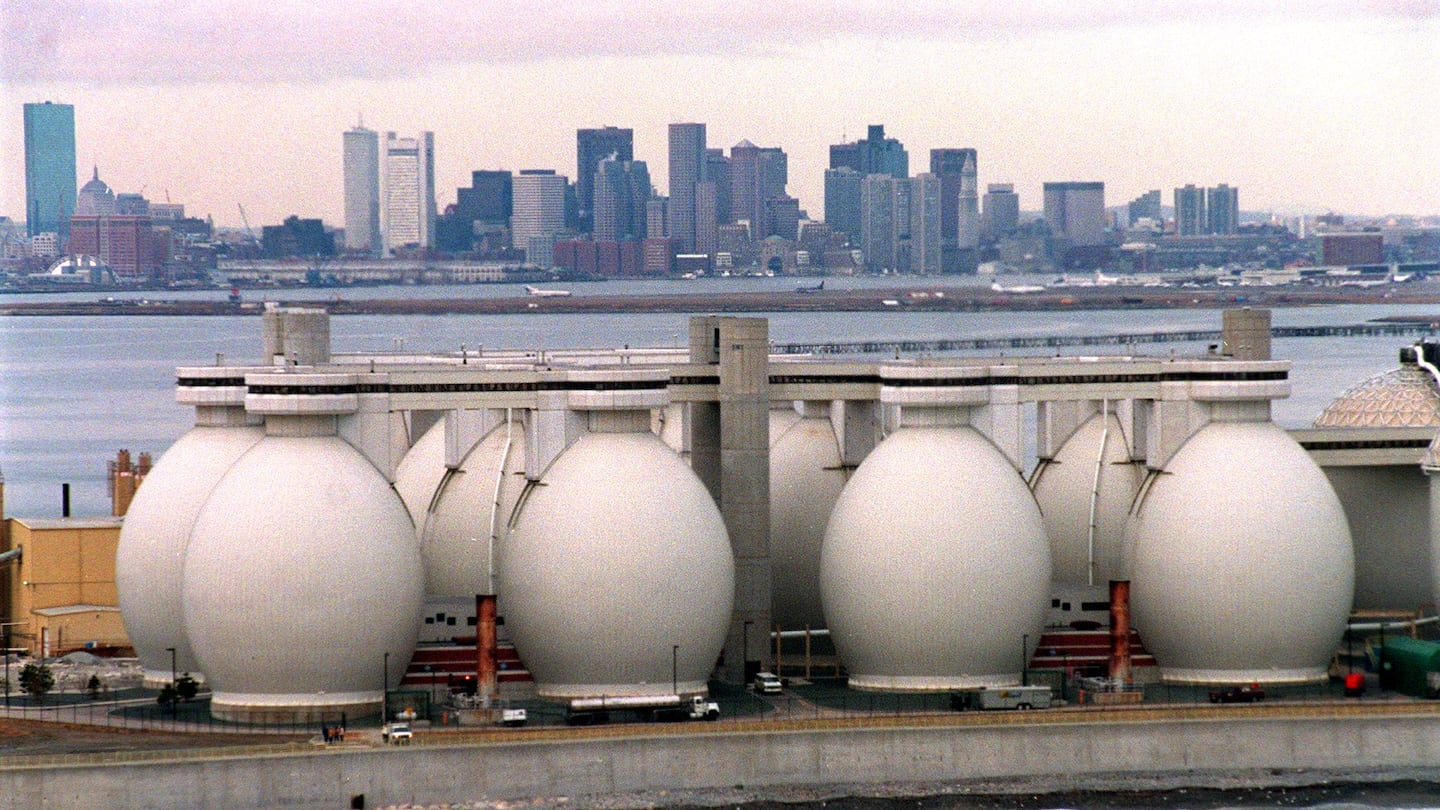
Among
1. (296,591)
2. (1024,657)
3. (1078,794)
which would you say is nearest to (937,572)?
(1024,657)

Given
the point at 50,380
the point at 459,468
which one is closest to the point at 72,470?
the point at 50,380

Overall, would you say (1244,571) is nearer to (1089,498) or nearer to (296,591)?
(1089,498)

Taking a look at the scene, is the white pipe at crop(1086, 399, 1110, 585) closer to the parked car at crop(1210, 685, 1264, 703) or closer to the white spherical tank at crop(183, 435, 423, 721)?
the parked car at crop(1210, 685, 1264, 703)

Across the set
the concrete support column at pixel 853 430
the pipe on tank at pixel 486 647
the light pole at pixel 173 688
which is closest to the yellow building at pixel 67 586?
the light pole at pixel 173 688

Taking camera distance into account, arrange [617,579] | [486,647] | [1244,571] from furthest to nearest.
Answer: [1244,571]
[617,579]
[486,647]

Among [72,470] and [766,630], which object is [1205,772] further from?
[72,470]

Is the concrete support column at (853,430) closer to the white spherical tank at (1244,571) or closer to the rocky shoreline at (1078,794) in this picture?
the white spherical tank at (1244,571)
